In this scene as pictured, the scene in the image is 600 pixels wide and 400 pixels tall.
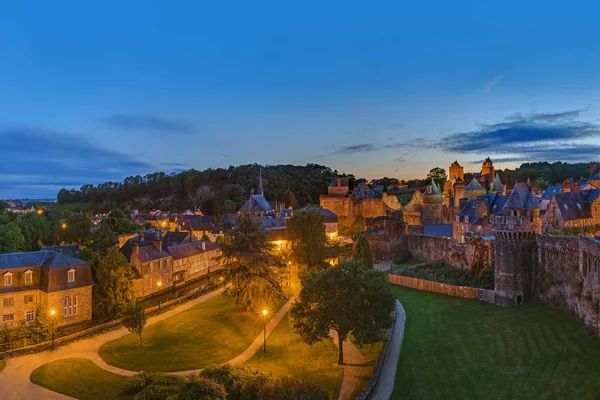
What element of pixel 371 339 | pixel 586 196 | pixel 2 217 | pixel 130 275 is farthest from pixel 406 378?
pixel 2 217

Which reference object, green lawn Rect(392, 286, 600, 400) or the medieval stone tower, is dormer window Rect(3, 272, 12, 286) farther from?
the medieval stone tower

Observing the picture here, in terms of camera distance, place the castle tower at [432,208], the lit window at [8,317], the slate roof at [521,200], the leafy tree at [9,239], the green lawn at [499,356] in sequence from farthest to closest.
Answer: the castle tower at [432,208] → the leafy tree at [9,239] → the lit window at [8,317] → the slate roof at [521,200] → the green lawn at [499,356]

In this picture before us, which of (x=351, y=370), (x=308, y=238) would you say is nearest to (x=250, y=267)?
(x=351, y=370)

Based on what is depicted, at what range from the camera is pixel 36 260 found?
36875 mm

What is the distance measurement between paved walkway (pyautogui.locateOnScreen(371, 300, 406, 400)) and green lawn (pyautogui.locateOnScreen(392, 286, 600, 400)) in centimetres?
36

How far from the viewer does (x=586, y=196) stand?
44.2 metres

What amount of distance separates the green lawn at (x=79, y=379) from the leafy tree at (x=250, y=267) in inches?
518

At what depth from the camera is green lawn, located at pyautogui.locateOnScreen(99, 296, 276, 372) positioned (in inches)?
1114

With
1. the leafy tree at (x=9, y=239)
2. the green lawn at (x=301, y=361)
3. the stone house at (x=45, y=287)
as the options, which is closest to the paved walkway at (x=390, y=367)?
the green lawn at (x=301, y=361)

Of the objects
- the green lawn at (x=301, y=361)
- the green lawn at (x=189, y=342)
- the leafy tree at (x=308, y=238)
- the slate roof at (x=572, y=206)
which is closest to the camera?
the green lawn at (x=301, y=361)

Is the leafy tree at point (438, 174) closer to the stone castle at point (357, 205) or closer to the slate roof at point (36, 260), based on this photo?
the stone castle at point (357, 205)

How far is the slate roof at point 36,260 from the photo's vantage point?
35.5 m

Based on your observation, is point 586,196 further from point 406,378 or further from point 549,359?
point 406,378

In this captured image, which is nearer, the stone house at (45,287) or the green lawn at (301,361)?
the green lawn at (301,361)
